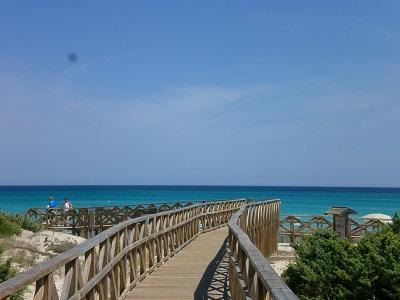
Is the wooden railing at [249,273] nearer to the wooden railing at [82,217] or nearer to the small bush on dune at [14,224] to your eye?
the small bush on dune at [14,224]

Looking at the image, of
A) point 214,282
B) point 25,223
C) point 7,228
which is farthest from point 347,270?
point 25,223

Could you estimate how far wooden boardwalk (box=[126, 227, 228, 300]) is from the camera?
921 centimetres

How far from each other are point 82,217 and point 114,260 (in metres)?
23.1

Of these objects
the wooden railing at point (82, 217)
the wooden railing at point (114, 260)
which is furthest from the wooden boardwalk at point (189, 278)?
the wooden railing at point (82, 217)

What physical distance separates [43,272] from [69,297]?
3.50 ft

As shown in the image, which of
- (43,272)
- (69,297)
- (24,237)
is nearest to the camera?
(43,272)

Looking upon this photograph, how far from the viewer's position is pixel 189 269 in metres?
12.1

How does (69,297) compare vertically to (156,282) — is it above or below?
above

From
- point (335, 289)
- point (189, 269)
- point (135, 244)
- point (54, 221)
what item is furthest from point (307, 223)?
point (135, 244)

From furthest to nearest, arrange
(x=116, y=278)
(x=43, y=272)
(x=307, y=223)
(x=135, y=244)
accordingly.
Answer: (x=307, y=223), (x=135, y=244), (x=116, y=278), (x=43, y=272)

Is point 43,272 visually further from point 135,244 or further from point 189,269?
point 189,269

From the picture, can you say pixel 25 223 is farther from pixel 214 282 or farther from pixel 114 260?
pixel 114 260

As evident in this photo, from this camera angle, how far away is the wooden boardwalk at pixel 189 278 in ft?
30.2

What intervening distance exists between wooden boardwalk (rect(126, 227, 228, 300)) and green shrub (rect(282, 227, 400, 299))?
2228 mm
